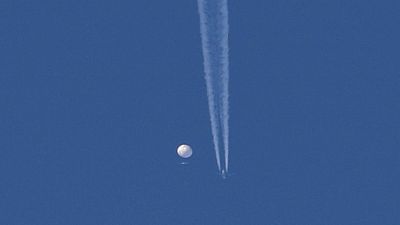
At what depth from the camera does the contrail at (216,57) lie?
74125mm

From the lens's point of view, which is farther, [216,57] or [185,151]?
[185,151]

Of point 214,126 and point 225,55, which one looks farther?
point 214,126

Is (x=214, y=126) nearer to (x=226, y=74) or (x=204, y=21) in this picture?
(x=226, y=74)

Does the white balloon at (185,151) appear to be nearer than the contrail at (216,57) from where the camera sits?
No

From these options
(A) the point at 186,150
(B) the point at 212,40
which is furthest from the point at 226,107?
(A) the point at 186,150

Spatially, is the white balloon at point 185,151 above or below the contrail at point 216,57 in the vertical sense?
below

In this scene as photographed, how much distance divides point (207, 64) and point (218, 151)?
19.2 m

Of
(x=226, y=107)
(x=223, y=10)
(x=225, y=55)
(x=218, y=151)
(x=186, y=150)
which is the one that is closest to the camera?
(x=223, y=10)

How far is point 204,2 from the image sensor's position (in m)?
74.1

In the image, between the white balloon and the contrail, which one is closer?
the contrail

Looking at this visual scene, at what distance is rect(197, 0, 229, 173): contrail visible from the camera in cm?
7412

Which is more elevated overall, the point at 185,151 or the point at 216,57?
the point at 216,57

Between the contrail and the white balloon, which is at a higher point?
the contrail

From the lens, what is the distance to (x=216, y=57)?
7919cm
